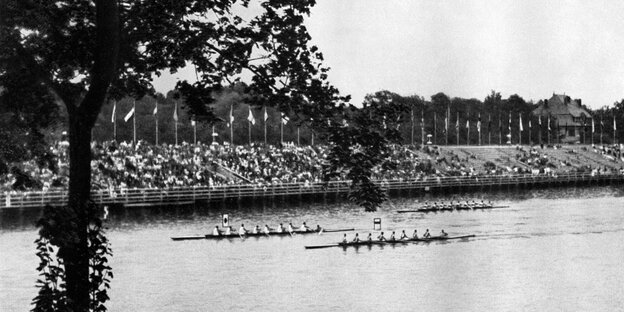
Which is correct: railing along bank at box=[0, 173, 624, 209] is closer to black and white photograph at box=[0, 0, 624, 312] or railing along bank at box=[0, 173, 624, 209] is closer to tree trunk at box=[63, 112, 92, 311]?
black and white photograph at box=[0, 0, 624, 312]

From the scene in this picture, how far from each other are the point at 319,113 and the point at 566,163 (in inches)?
5854

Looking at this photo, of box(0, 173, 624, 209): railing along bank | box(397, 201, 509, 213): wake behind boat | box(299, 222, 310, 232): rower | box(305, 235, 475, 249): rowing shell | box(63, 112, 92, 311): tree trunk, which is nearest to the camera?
box(63, 112, 92, 311): tree trunk

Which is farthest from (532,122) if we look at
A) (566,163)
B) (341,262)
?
(341,262)

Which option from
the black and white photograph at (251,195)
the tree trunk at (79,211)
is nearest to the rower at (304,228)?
the black and white photograph at (251,195)

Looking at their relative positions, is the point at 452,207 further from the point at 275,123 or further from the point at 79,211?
the point at 79,211

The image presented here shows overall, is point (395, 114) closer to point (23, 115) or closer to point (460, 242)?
point (23, 115)

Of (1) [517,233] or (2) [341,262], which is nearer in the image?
(2) [341,262]

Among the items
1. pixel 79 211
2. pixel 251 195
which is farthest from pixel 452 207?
pixel 79 211

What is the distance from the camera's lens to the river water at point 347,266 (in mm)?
44781

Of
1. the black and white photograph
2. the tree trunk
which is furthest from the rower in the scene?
the tree trunk

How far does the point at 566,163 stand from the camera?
160875 millimetres

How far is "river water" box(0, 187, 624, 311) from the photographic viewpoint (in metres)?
44.8

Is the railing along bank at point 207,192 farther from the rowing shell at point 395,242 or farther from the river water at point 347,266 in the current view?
the rowing shell at point 395,242

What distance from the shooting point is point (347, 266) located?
5697 cm
